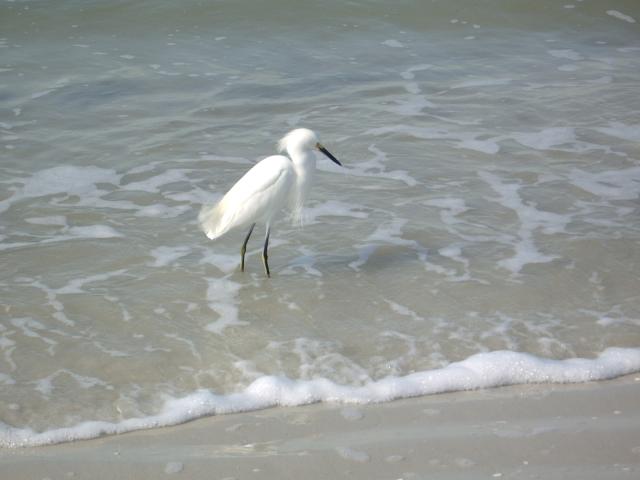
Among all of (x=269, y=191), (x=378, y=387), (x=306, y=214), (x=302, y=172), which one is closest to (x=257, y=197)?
(x=269, y=191)

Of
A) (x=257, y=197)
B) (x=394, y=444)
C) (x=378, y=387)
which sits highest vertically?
(x=257, y=197)

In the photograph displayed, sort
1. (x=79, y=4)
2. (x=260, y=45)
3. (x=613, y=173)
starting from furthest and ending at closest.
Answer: (x=79, y=4)
(x=260, y=45)
(x=613, y=173)

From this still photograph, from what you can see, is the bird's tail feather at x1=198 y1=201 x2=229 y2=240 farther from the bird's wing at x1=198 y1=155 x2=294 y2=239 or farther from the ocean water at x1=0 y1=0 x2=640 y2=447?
the ocean water at x1=0 y1=0 x2=640 y2=447

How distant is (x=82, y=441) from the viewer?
3340 millimetres

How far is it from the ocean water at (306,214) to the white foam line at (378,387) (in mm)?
11

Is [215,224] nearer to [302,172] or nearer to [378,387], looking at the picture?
[302,172]

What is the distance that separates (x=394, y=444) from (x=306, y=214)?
2.72 metres

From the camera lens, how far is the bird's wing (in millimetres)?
4766

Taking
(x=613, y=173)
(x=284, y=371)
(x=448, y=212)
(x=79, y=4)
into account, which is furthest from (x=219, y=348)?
(x=79, y=4)

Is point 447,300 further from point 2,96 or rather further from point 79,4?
point 79,4

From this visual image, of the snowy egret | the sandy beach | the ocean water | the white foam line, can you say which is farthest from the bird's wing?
the sandy beach

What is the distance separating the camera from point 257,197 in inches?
187

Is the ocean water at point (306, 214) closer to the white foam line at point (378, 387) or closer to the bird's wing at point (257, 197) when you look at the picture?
the white foam line at point (378, 387)

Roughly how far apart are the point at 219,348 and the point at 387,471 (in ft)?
4.28
